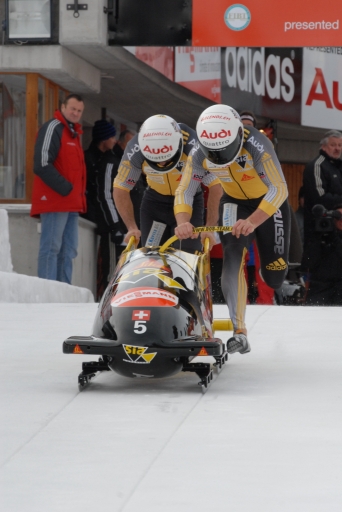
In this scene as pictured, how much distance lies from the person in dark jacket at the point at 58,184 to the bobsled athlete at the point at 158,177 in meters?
2.19

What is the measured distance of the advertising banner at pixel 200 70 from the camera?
12.6 metres

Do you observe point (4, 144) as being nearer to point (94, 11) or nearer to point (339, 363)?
point (94, 11)

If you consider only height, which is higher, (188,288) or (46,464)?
(188,288)

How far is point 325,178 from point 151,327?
5.01 metres

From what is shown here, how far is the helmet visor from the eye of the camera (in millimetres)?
5113

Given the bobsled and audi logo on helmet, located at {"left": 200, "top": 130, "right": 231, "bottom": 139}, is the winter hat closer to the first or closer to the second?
audi logo on helmet, located at {"left": 200, "top": 130, "right": 231, "bottom": 139}

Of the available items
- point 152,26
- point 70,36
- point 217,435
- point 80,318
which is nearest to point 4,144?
point 70,36

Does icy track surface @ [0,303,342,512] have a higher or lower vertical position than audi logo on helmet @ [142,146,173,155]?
lower

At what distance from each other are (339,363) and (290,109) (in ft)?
33.1

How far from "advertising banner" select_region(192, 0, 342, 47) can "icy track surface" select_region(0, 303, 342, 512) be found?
4.47 meters

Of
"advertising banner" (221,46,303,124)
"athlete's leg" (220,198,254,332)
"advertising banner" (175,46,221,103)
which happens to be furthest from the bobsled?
"advertising banner" (221,46,303,124)

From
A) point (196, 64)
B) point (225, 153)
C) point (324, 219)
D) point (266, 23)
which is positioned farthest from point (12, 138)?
point (225, 153)

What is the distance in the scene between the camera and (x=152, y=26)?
31.4 feet

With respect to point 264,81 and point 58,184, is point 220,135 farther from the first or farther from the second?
point 264,81
